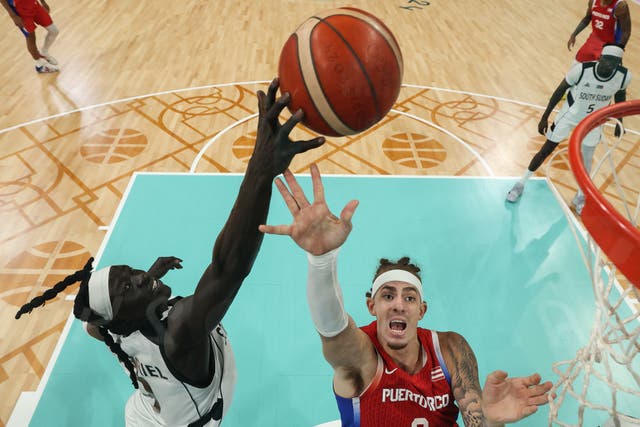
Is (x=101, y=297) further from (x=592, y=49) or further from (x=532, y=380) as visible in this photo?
(x=592, y=49)

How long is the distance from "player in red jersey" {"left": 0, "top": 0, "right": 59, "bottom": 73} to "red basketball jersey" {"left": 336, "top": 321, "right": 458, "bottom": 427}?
25.2 ft

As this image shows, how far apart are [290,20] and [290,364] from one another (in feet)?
28.2

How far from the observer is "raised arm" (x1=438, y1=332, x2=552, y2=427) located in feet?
5.42

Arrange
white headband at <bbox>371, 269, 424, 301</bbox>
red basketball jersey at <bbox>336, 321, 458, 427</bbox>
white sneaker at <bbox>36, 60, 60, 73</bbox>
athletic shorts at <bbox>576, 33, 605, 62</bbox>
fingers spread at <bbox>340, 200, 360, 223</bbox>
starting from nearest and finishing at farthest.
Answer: fingers spread at <bbox>340, 200, 360, 223</bbox> → red basketball jersey at <bbox>336, 321, 458, 427</bbox> → white headband at <bbox>371, 269, 424, 301</bbox> → athletic shorts at <bbox>576, 33, 605, 62</bbox> → white sneaker at <bbox>36, 60, 60, 73</bbox>

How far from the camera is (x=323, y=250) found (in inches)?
63.5

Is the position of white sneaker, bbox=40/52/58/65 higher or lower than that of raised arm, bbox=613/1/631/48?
higher

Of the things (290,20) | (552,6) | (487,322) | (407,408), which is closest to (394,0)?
(290,20)

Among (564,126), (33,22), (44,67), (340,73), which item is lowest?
(564,126)

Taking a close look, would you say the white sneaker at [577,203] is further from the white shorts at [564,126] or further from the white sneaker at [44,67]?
the white sneaker at [44,67]

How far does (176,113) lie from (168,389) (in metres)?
5.33

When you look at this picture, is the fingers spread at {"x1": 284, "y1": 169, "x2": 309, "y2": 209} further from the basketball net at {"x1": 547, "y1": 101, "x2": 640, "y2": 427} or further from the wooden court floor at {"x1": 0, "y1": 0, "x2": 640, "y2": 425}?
the wooden court floor at {"x1": 0, "y1": 0, "x2": 640, "y2": 425}

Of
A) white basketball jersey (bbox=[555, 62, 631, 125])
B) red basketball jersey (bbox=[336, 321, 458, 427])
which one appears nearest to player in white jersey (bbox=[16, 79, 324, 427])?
red basketball jersey (bbox=[336, 321, 458, 427])

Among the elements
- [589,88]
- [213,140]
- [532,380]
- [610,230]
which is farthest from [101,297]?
[213,140]

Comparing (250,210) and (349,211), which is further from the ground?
(250,210)
